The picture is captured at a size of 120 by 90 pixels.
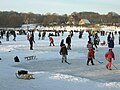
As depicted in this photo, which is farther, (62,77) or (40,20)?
(40,20)

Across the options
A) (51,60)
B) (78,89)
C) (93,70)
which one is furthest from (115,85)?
(51,60)

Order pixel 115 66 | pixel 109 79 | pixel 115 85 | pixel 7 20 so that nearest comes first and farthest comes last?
pixel 115 85 < pixel 109 79 < pixel 115 66 < pixel 7 20

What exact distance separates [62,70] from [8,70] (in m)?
2.74

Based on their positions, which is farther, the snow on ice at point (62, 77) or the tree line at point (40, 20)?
the tree line at point (40, 20)

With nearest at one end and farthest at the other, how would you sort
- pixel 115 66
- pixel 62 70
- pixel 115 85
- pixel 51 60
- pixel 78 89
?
pixel 78 89 → pixel 115 85 → pixel 62 70 → pixel 115 66 → pixel 51 60

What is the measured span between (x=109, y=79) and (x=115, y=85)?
1.82 m

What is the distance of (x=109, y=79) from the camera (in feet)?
48.1

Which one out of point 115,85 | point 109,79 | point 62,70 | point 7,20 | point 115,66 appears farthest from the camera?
point 7,20

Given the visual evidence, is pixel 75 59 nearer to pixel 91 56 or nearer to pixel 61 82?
pixel 91 56

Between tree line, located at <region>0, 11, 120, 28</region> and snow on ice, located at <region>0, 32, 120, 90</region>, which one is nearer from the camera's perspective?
snow on ice, located at <region>0, 32, 120, 90</region>

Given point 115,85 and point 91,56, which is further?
point 91,56

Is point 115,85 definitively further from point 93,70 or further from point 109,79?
point 93,70

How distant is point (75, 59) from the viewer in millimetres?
22484

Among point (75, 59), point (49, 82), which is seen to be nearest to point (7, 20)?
point (75, 59)
